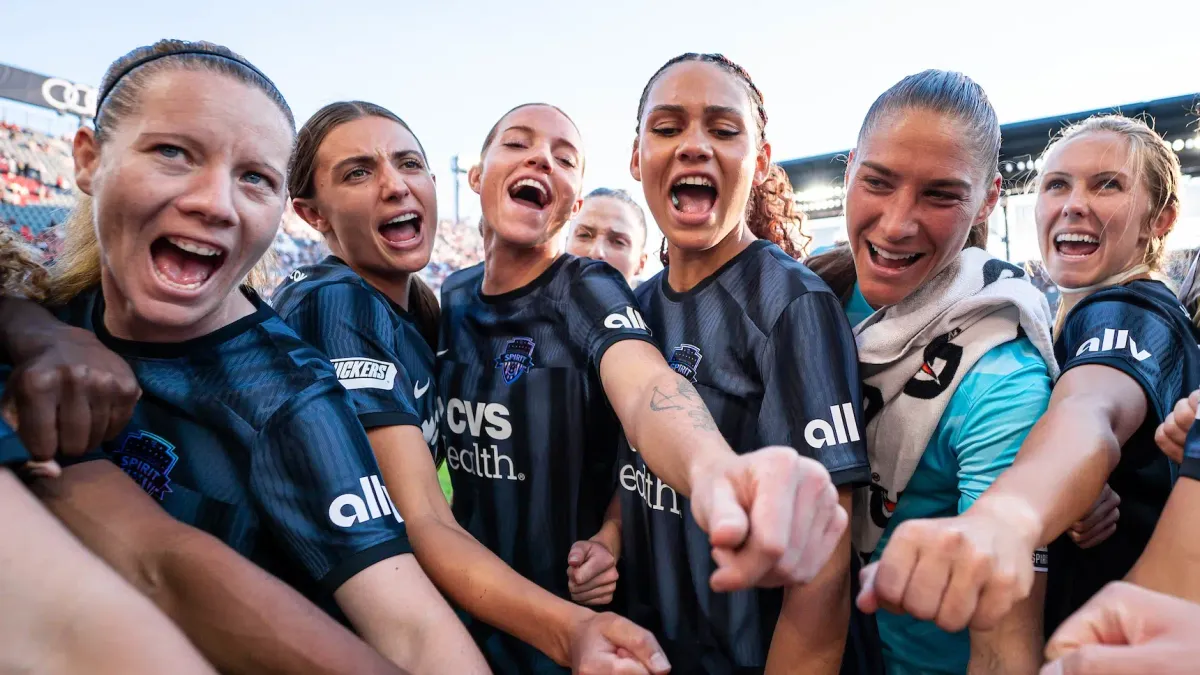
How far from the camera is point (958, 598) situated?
0.99 m

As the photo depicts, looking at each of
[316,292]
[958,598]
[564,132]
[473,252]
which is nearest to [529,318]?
[316,292]

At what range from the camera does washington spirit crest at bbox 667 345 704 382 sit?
6.02 feet

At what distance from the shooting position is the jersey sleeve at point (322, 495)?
138 cm

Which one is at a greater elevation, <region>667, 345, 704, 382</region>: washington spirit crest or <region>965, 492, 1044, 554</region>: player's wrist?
<region>667, 345, 704, 382</region>: washington spirit crest

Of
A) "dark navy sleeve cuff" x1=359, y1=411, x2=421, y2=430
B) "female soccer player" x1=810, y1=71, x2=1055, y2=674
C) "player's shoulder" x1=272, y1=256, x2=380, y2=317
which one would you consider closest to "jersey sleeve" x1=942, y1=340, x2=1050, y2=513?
"female soccer player" x1=810, y1=71, x2=1055, y2=674

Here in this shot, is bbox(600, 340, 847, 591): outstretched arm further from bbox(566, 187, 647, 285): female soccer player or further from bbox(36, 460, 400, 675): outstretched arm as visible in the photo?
bbox(566, 187, 647, 285): female soccer player

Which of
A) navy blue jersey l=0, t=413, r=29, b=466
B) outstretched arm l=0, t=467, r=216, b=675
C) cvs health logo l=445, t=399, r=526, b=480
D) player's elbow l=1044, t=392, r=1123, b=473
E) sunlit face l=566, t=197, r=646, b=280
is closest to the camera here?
outstretched arm l=0, t=467, r=216, b=675

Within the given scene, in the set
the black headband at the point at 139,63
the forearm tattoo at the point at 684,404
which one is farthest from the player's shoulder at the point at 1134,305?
the black headband at the point at 139,63

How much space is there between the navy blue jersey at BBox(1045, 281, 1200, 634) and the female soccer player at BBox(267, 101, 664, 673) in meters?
1.20

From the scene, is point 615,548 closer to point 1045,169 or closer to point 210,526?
point 210,526

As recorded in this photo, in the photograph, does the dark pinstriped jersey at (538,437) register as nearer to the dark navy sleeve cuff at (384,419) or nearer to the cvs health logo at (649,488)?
the cvs health logo at (649,488)

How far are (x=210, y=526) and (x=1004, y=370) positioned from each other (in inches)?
66.5

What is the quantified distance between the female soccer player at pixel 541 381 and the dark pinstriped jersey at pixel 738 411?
0.50 ft

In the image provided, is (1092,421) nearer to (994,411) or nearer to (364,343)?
(994,411)
